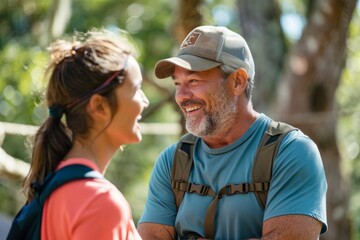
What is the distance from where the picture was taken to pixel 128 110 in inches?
96.7

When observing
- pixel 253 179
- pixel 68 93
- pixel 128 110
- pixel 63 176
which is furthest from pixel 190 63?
pixel 63 176

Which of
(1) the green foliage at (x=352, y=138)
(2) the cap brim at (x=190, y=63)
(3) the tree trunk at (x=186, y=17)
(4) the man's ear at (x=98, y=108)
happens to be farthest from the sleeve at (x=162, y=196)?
(1) the green foliage at (x=352, y=138)

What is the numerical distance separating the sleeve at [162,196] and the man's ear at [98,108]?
972mm

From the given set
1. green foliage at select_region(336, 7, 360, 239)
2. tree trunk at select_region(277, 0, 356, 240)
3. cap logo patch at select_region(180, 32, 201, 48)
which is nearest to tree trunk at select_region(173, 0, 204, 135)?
tree trunk at select_region(277, 0, 356, 240)

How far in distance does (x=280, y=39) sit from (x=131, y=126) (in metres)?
6.79

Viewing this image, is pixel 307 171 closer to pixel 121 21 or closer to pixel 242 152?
pixel 242 152

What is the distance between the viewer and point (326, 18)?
8.27 m

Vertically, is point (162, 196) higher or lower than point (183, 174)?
lower

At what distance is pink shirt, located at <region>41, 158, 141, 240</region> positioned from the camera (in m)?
2.20

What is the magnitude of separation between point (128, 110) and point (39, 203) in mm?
379

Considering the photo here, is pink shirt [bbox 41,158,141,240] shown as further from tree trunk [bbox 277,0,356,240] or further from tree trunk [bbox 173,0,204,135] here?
tree trunk [bbox 277,0,356,240]

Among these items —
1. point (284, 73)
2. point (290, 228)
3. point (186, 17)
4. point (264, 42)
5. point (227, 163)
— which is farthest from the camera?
point (264, 42)

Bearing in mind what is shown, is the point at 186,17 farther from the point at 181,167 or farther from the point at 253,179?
the point at 253,179

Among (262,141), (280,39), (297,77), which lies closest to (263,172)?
(262,141)
